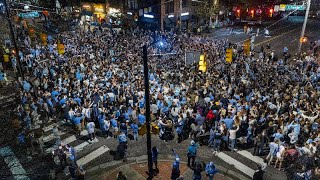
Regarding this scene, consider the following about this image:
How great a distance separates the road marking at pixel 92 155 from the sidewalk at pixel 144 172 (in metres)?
1.42

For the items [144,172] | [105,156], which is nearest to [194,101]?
[144,172]

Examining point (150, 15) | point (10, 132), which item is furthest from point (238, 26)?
point (10, 132)

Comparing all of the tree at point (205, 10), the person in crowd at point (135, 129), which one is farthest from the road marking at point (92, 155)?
the tree at point (205, 10)

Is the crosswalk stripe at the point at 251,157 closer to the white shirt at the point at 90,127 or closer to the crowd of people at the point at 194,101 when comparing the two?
the crowd of people at the point at 194,101

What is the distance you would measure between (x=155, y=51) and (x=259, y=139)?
16739mm

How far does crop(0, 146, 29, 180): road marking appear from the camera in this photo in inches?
465

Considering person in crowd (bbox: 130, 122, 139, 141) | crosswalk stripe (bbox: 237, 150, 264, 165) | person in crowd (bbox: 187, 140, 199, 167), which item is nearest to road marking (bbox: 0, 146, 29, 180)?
person in crowd (bbox: 130, 122, 139, 141)

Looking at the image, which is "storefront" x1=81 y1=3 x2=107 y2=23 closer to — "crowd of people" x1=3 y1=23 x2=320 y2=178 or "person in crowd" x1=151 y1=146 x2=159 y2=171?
"crowd of people" x1=3 y1=23 x2=320 y2=178

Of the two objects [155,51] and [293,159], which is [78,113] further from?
[155,51]

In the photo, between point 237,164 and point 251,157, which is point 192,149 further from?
Answer: point 251,157

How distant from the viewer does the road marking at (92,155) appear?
1293 centimetres

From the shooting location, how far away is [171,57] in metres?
25.4

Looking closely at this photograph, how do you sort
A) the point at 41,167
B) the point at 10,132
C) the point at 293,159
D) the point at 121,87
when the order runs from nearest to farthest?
the point at 293,159, the point at 41,167, the point at 10,132, the point at 121,87

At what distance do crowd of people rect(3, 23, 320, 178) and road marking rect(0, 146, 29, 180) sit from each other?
1.56 m
